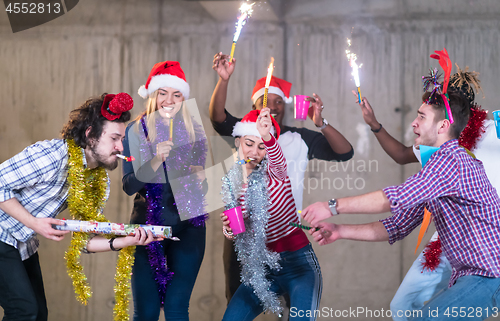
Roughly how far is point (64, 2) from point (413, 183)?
3.26m

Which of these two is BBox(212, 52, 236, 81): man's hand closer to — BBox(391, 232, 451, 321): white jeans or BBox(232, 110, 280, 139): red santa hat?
BBox(232, 110, 280, 139): red santa hat

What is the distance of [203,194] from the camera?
253 centimetres

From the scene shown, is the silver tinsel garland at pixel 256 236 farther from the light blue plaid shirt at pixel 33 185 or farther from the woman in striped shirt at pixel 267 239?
the light blue plaid shirt at pixel 33 185

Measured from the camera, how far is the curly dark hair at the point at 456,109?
6.18 feet

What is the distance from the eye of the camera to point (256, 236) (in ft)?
7.29

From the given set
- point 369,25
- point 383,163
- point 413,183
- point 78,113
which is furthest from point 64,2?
point 413,183

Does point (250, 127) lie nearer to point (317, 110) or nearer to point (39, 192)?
point (317, 110)

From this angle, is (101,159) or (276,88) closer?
(101,159)

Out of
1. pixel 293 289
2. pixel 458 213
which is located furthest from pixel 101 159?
pixel 458 213

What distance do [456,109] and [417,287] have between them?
110 cm

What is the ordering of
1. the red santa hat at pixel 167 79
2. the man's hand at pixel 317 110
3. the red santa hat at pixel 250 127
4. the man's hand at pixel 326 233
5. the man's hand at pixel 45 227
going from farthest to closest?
1. the man's hand at pixel 317 110
2. the red santa hat at pixel 167 79
3. the red santa hat at pixel 250 127
4. the man's hand at pixel 45 227
5. the man's hand at pixel 326 233

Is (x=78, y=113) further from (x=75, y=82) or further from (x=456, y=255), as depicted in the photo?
(x=456, y=255)

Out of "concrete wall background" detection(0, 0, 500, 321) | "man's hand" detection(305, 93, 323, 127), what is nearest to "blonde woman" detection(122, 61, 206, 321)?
"man's hand" detection(305, 93, 323, 127)

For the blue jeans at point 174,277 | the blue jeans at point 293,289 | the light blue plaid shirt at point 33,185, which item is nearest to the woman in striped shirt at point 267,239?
the blue jeans at point 293,289
